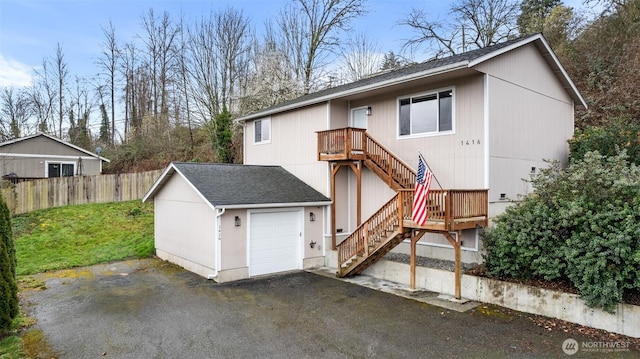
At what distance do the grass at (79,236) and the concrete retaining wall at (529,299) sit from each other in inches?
396

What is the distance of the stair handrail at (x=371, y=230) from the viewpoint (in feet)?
30.4

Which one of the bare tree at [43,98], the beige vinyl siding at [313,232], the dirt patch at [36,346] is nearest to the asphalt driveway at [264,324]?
the dirt patch at [36,346]

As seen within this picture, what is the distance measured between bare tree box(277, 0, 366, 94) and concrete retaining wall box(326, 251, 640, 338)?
1768cm

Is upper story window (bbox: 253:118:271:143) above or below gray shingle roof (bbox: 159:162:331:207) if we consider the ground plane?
above

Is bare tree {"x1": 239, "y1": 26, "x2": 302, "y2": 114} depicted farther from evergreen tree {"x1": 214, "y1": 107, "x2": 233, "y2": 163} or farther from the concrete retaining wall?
the concrete retaining wall

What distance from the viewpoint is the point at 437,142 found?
33.5ft

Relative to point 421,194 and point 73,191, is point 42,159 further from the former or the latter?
point 421,194

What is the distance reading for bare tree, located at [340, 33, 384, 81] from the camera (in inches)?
1012

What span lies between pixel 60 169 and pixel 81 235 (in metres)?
10.9

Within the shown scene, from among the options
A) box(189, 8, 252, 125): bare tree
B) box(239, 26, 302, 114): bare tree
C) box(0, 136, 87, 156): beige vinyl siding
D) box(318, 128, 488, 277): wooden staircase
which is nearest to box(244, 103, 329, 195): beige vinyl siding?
box(318, 128, 488, 277): wooden staircase

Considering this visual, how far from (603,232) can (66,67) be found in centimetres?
3404

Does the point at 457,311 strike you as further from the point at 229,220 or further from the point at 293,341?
the point at 229,220

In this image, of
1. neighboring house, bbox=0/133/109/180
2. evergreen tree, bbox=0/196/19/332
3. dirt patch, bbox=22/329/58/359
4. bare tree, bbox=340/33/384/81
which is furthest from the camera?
bare tree, bbox=340/33/384/81

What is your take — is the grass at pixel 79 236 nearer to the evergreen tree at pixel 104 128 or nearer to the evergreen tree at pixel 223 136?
the evergreen tree at pixel 223 136
